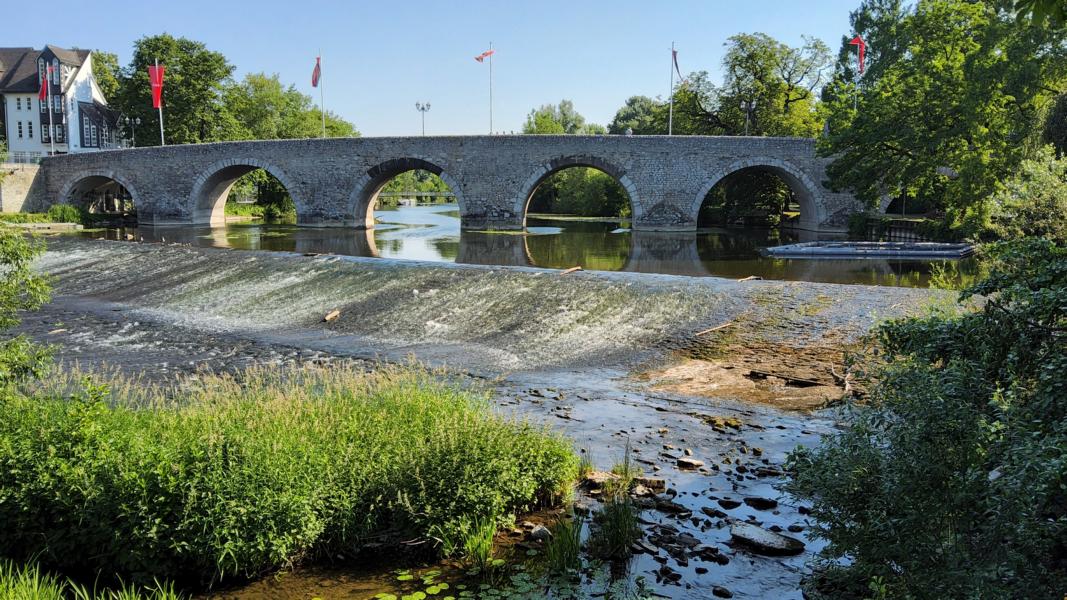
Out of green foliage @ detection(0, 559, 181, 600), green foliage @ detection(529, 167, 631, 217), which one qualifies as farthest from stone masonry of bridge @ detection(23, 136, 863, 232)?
green foliage @ detection(0, 559, 181, 600)

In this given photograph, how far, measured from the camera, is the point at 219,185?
41.5 meters

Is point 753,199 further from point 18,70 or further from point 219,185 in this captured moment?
point 18,70

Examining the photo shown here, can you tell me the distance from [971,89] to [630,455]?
22.2m

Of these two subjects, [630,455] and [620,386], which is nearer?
[630,455]

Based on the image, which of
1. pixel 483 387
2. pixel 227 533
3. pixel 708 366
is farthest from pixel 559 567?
pixel 708 366

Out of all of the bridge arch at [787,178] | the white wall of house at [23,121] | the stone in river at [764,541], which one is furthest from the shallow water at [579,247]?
the white wall of house at [23,121]

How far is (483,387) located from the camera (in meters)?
10.4

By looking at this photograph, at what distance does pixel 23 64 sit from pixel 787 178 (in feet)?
197

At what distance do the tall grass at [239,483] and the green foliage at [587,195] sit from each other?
4375 cm

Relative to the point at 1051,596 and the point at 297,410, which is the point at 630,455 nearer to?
the point at 297,410

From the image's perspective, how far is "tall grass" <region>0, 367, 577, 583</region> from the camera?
5.40 m

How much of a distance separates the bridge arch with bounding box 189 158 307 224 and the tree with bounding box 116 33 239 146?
32.1ft

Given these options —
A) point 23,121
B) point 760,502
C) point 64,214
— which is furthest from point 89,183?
point 760,502

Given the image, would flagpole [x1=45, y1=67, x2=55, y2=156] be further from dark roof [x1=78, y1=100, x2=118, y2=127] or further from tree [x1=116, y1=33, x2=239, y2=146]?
tree [x1=116, y1=33, x2=239, y2=146]
